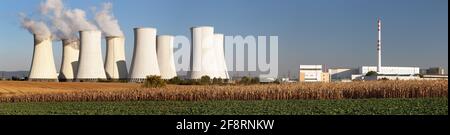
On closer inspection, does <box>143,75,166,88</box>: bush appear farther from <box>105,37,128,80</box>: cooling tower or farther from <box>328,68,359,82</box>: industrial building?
<box>328,68,359,82</box>: industrial building

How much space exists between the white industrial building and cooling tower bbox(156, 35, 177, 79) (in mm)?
3538

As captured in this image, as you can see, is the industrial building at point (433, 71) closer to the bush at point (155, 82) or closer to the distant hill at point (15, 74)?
the distant hill at point (15, 74)

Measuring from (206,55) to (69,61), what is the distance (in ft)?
54.6

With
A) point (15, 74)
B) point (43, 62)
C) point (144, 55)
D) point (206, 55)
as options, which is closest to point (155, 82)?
point (144, 55)

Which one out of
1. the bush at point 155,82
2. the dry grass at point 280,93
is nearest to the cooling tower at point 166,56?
the bush at point 155,82

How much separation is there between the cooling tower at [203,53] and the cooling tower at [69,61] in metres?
14.2

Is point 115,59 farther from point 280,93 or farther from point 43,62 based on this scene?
point 280,93

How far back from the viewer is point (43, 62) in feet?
165

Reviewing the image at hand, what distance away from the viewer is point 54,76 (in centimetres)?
5209

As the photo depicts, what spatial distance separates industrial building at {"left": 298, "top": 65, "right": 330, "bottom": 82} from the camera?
270ft

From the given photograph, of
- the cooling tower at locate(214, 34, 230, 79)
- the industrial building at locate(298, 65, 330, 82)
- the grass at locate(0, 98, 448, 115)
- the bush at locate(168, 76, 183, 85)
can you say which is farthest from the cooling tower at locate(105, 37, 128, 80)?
the industrial building at locate(298, 65, 330, 82)

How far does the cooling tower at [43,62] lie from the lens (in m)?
49.4
